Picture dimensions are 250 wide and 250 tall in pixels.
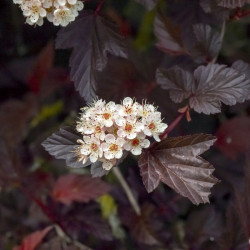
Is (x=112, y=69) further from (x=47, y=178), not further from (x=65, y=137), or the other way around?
(x=65, y=137)

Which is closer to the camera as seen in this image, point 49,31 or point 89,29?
point 89,29

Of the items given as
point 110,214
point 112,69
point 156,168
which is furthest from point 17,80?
point 156,168

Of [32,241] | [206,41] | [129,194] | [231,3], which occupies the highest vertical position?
[231,3]

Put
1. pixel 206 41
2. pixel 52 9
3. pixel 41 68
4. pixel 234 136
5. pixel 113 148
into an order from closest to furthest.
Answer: pixel 113 148
pixel 52 9
pixel 206 41
pixel 234 136
pixel 41 68

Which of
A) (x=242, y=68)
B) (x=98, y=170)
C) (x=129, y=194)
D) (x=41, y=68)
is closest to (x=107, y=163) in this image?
(x=98, y=170)

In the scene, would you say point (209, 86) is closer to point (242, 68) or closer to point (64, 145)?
point (242, 68)

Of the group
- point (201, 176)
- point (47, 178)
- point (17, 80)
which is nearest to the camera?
point (201, 176)

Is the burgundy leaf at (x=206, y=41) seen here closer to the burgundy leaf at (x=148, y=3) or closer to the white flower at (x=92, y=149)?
the burgundy leaf at (x=148, y=3)

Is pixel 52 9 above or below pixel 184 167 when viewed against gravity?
above
